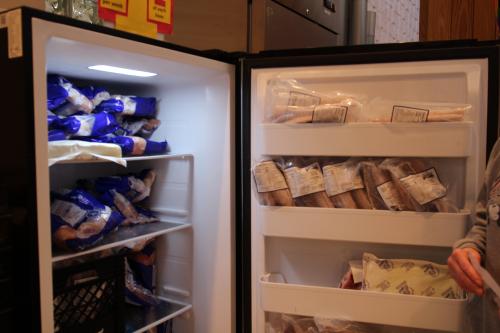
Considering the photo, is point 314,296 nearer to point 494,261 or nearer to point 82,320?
point 494,261

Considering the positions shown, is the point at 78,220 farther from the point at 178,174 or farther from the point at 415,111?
the point at 415,111

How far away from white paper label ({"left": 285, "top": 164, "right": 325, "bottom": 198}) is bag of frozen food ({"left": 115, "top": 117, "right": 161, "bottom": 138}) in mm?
530

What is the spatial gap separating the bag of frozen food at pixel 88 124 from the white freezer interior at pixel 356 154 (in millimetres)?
409

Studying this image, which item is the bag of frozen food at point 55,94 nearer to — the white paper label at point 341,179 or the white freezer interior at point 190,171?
the white freezer interior at point 190,171

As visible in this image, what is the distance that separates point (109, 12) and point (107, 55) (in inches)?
3.8

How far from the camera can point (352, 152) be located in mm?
1133

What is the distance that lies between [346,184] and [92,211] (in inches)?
25.4

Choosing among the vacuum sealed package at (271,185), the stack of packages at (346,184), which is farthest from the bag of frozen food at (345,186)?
the vacuum sealed package at (271,185)

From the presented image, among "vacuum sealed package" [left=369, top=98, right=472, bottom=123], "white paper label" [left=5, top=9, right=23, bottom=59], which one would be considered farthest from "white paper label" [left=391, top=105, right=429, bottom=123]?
"white paper label" [left=5, top=9, right=23, bottom=59]

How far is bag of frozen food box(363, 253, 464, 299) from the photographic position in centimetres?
111

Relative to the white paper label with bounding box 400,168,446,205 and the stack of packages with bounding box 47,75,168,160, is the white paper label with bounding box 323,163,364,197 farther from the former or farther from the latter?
the stack of packages with bounding box 47,75,168,160

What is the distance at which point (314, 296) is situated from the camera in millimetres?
1186

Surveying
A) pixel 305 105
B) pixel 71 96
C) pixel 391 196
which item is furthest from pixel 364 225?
pixel 71 96

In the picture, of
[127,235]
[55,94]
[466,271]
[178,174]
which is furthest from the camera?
[178,174]
